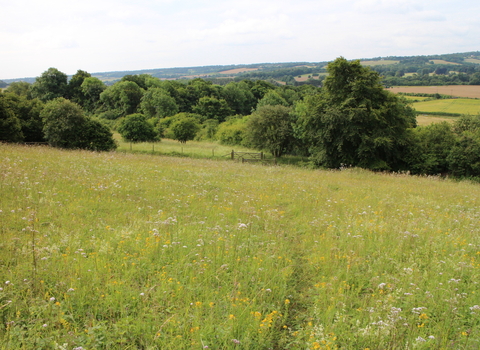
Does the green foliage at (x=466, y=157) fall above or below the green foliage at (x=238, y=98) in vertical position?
below

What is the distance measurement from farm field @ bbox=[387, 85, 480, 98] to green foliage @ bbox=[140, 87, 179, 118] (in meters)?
72.7

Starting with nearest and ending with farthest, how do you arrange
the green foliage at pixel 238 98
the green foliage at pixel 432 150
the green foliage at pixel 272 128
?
the green foliage at pixel 432 150 → the green foliage at pixel 272 128 → the green foliage at pixel 238 98

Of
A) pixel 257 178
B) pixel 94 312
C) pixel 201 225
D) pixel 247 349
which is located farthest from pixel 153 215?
pixel 257 178

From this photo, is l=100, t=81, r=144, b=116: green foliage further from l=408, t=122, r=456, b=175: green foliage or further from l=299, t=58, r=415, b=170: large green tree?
l=408, t=122, r=456, b=175: green foliage

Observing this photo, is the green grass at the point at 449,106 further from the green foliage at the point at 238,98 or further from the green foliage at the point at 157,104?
the green foliage at the point at 157,104

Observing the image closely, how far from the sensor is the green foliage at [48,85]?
272 feet

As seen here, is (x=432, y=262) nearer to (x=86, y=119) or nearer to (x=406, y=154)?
(x=406, y=154)

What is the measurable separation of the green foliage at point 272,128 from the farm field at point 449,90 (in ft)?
223

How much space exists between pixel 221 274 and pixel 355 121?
31683 millimetres

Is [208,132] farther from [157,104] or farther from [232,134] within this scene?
[157,104]

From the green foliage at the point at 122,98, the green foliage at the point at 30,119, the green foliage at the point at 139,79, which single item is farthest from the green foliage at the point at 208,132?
the green foliage at the point at 139,79

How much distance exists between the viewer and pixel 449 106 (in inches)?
3531

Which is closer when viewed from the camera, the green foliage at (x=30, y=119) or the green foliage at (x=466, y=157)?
the green foliage at (x=466, y=157)

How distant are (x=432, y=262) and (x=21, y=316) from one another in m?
7.43
